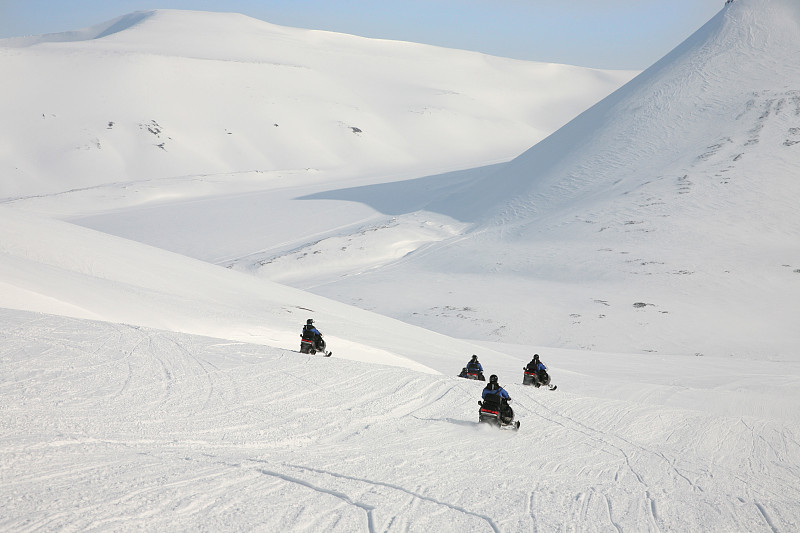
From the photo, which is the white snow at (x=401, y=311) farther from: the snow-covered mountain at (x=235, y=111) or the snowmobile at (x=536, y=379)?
the snowmobile at (x=536, y=379)

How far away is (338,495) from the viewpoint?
710 cm

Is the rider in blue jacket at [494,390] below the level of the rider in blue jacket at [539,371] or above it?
above

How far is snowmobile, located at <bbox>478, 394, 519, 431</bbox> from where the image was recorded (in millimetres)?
10820

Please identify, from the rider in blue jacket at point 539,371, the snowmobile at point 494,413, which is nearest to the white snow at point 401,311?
the snowmobile at point 494,413

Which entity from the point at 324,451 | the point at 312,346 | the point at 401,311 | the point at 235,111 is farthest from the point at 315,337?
the point at 235,111

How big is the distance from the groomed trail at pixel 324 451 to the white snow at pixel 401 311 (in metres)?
0.05

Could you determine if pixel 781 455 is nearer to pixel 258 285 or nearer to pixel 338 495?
pixel 338 495

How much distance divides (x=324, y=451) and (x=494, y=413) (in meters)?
3.26

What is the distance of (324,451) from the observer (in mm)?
8734

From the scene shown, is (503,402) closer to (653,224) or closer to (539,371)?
(539,371)

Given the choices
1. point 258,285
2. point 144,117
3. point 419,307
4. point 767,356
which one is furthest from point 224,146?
point 767,356

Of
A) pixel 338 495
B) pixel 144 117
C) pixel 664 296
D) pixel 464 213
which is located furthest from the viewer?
pixel 144 117

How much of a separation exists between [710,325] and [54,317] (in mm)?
27773

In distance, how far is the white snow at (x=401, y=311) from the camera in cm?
748
